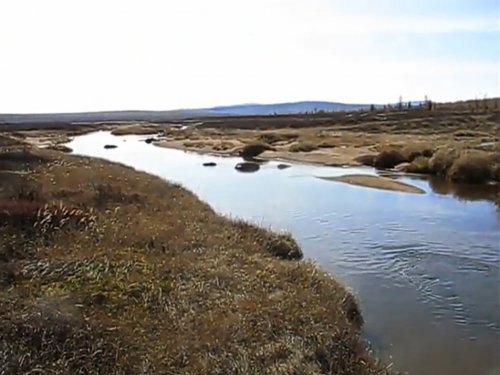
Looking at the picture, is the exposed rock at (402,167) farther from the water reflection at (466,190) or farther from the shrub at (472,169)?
the water reflection at (466,190)

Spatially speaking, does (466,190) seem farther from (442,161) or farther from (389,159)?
(389,159)

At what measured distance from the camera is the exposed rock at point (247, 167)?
141 feet

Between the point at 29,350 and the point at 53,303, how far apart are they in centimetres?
141

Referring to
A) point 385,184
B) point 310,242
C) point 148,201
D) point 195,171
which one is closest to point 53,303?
point 148,201

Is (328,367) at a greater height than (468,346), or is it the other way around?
(328,367)

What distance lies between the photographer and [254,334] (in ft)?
30.9

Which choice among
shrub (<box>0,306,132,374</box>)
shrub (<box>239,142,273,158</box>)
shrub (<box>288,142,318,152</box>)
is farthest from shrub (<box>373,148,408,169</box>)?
shrub (<box>0,306,132,374</box>)

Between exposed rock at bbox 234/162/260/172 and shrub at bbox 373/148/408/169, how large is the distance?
29.0 ft

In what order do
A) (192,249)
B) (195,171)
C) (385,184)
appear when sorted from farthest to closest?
(195,171), (385,184), (192,249)

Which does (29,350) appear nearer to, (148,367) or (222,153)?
(148,367)

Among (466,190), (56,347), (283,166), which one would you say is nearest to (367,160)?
(283,166)

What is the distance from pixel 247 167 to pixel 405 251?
87.5 ft

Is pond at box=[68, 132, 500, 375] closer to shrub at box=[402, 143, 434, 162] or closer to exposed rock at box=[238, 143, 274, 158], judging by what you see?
shrub at box=[402, 143, 434, 162]

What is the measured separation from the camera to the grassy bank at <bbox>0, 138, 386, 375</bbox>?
8523 mm
